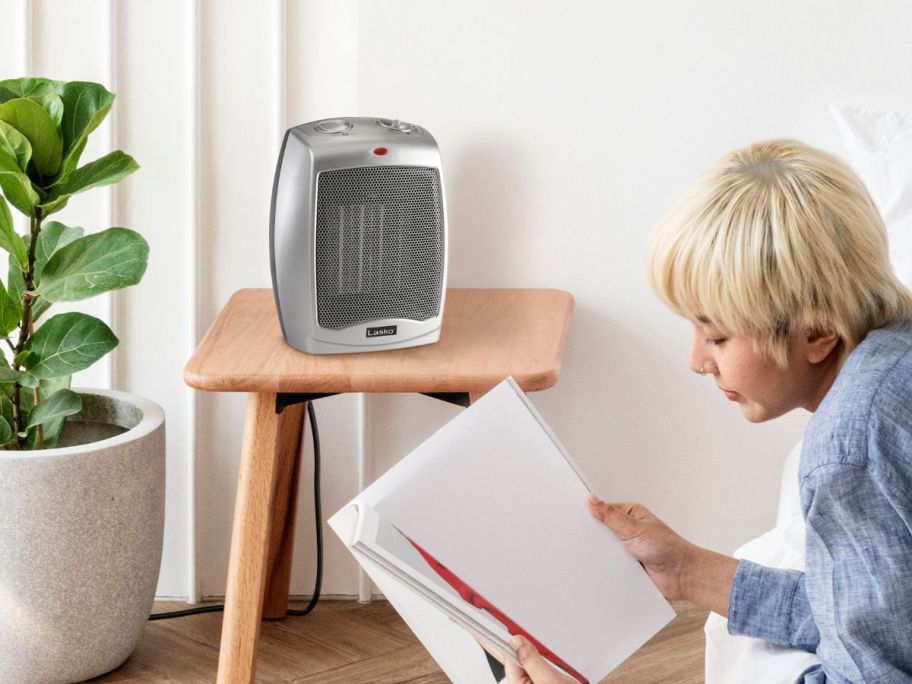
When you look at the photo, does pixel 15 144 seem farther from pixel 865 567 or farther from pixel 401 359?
pixel 865 567

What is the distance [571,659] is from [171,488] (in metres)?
0.88

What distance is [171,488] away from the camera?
5.71 ft

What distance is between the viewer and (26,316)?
1480 mm

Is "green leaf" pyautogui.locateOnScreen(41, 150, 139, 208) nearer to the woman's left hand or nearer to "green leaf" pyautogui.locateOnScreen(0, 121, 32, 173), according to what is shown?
"green leaf" pyautogui.locateOnScreen(0, 121, 32, 173)

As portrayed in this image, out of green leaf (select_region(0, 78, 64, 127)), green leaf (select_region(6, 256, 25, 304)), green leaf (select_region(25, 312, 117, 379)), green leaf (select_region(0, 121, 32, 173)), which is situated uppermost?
green leaf (select_region(0, 78, 64, 127))

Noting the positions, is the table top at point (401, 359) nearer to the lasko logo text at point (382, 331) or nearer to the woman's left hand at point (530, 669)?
the lasko logo text at point (382, 331)

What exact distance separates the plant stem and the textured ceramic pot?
0.09 m

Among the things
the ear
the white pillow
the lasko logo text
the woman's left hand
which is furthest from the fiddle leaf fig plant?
the white pillow

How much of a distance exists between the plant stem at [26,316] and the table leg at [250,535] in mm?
335

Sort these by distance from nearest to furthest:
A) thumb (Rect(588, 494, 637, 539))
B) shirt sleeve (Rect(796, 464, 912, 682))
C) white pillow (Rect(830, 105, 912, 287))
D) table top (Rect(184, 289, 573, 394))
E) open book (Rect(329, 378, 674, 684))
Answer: shirt sleeve (Rect(796, 464, 912, 682)) → open book (Rect(329, 378, 674, 684)) → thumb (Rect(588, 494, 637, 539)) → table top (Rect(184, 289, 573, 394)) → white pillow (Rect(830, 105, 912, 287))

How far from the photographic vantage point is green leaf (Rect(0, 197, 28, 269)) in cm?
143

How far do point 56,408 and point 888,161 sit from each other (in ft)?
3.55

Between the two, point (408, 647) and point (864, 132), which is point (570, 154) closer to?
point (864, 132)

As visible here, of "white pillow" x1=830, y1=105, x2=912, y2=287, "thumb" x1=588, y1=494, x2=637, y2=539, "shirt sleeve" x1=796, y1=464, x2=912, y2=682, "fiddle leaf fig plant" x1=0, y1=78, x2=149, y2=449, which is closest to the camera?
"shirt sleeve" x1=796, y1=464, x2=912, y2=682
